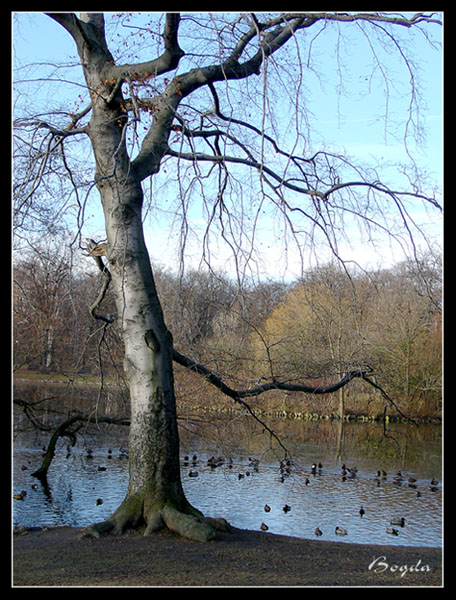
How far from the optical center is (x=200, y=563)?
4.88 metres

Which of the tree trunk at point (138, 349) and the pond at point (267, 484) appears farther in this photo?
the pond at point (267, 484)

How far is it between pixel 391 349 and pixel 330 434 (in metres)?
A: 4.94

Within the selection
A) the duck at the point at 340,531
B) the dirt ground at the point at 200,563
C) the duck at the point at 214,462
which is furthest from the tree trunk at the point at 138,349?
the duck at the point at 214,462

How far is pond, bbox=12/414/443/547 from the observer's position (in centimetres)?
968

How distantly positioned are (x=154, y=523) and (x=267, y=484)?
281 inches

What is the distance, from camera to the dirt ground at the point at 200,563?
448 centimetres

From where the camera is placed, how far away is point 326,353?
9.48 m

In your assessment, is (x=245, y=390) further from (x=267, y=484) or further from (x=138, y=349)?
(x=267, y=484)

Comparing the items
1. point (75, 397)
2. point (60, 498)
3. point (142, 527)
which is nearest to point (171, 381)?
point (142, 527)

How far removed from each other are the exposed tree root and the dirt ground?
0.28 feet

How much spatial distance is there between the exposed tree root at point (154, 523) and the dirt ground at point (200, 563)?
0.09m

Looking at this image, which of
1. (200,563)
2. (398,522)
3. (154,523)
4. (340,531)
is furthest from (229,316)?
(398,522)

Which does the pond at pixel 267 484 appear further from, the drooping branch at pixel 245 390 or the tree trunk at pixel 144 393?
the tree trunk at pixel 144 393

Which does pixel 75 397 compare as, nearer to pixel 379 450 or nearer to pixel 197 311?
pixel 379 450
